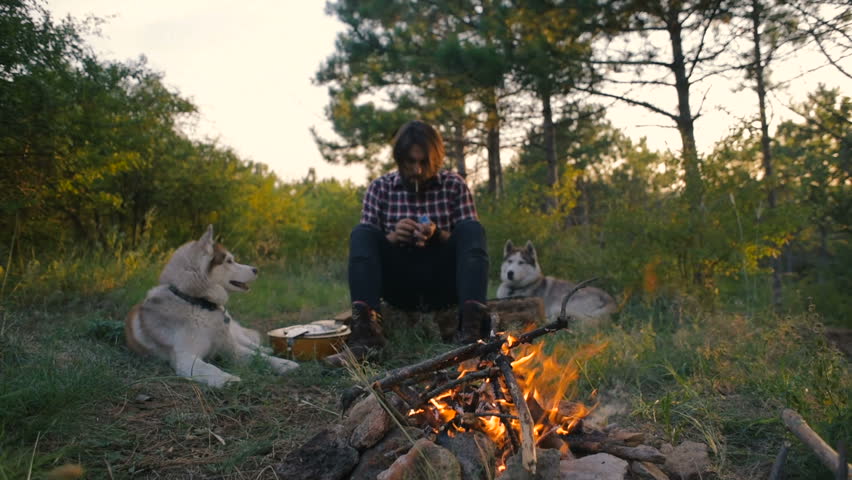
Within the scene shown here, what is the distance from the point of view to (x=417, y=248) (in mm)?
3562

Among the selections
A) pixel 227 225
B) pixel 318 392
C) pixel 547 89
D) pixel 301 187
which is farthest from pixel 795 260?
pixel 318 392

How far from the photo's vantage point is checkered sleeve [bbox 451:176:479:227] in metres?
3.71

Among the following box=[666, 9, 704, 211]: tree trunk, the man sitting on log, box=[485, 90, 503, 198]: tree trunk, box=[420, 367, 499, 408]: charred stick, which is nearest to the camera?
box=[420, 367, 499, 408]: charred stick

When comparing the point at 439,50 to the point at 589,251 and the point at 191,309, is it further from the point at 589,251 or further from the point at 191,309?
the point at 191,309

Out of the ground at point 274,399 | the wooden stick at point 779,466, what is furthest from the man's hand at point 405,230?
the wooden stick at point 779,466

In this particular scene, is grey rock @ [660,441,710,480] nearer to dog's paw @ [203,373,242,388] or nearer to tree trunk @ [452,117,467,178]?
dog's paw @ [203,373,242,388]

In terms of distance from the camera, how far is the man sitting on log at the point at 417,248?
10.6 feet

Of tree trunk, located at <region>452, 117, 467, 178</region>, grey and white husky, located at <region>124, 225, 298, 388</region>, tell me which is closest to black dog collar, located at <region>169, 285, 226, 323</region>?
grey and white husky, located at <region>124, 225, 298, 388</region>

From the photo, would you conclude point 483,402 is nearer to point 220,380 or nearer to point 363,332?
point 363,332

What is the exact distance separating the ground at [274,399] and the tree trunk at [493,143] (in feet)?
25.8

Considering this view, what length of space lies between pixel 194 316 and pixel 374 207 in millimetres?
1377

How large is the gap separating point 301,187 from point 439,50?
576 centimetres

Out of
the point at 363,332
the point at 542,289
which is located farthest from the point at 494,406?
the point at 542,289

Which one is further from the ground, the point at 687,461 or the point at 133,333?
the point at 133,333
